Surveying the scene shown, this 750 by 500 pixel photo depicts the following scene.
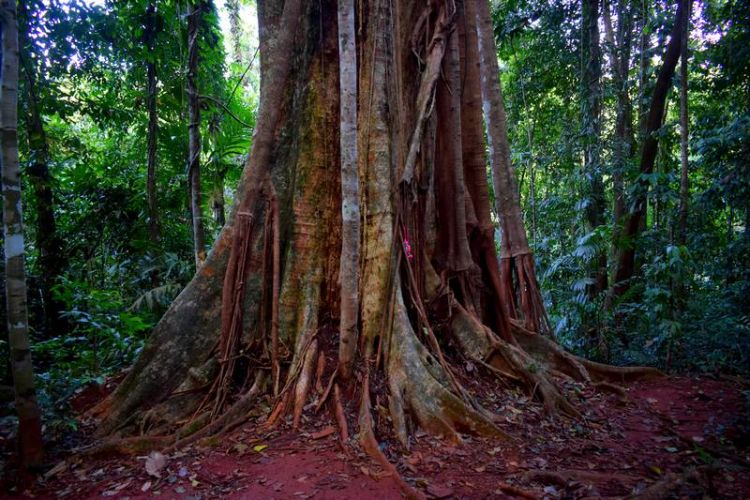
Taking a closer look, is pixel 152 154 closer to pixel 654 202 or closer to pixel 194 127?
pixel 194 127

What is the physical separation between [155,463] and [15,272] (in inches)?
65.0

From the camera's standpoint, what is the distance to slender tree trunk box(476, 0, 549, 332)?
5777 mm

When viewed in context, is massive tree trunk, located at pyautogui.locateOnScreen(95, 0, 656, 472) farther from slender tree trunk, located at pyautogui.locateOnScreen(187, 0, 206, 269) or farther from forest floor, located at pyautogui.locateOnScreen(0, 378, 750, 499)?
slender tree trunk, located at pyautogui.locateOnScreen(187, 0, 206, 269)

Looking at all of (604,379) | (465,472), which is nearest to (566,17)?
(604,379)

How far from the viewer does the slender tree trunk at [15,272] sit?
3062mm

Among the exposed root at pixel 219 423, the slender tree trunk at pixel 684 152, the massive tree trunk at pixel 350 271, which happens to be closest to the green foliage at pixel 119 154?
the massive tree trunk at pixel 350 271

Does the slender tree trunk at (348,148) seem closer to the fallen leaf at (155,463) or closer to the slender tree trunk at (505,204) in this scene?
the fallen leaf at (155,463)

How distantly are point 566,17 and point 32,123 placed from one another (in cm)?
918

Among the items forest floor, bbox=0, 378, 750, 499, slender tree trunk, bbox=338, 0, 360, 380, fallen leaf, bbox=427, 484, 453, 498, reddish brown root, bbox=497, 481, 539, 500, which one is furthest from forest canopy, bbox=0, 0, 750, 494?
reddish brown root, bbox=497, 481, 539, 500

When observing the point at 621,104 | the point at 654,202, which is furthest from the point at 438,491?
the point at 621,104

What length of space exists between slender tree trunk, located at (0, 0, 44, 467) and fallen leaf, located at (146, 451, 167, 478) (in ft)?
2.41

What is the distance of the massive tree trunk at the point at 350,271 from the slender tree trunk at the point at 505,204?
0.48 metres

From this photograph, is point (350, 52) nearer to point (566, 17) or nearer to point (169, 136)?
point (169, 136)

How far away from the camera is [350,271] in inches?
147
